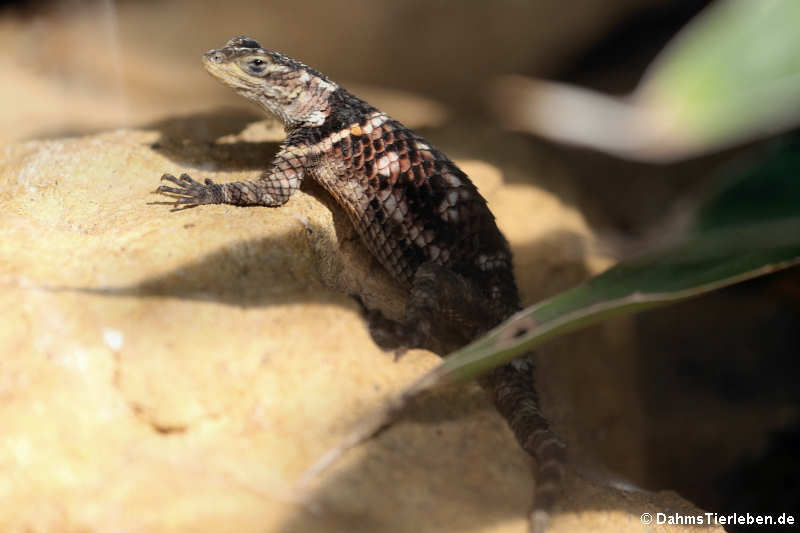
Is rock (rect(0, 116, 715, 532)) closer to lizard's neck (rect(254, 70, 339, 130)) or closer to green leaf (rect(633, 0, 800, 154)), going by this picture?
green leaf (rect(633, 0, 800, 154))

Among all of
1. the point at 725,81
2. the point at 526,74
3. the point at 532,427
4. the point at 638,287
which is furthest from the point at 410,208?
the point at 526,74

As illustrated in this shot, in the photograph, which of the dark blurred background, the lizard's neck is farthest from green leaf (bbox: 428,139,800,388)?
the dark blurred background

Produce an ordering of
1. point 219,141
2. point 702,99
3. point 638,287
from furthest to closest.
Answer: point 219,141 < point 638,287 < point 702,99

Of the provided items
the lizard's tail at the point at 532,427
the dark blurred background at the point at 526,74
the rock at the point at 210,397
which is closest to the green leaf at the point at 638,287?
the rock at the point at 210,397

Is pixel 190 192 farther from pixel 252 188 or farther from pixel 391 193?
pixel 391 193

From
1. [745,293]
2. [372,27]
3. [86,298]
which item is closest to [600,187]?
[745,293]

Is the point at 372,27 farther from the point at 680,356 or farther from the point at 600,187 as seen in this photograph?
the point at 680,356

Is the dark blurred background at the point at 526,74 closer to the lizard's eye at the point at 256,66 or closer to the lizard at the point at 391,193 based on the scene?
the lizard at the point at 391,193
